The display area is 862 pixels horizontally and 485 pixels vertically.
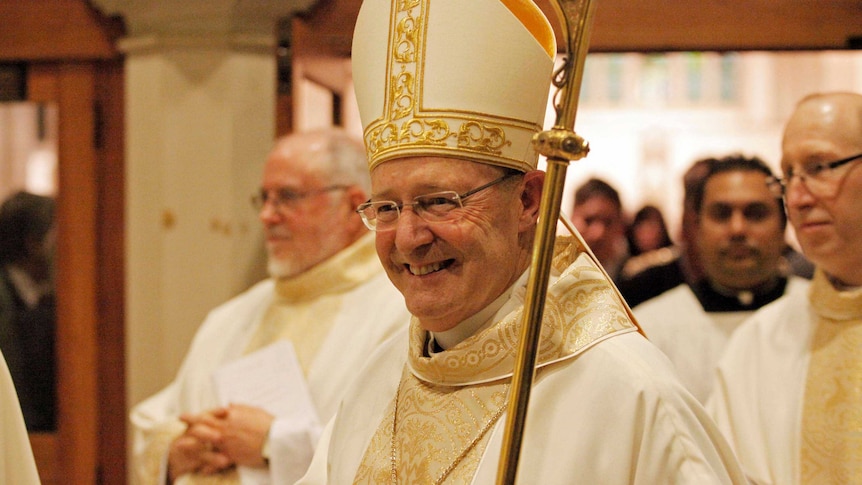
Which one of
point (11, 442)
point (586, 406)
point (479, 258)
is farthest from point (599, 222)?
point (11, 442)

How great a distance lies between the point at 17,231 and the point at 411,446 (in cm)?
334

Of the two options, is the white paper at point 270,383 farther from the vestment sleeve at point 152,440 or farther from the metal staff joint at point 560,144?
the metal staff joint at point 560,144

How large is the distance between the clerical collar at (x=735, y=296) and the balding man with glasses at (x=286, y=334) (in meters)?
1.60

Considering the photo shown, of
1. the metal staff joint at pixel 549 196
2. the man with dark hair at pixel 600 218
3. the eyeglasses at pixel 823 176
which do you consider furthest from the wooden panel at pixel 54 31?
the metal staff joint at pixel 549 196

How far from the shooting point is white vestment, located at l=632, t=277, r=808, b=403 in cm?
424

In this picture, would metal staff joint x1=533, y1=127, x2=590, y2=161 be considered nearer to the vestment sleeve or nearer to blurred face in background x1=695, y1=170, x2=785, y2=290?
the vestment sleeve

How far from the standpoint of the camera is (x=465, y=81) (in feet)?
6.98

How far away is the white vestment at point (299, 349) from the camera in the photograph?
3.29 meters

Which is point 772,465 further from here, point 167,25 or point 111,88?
point 111,88

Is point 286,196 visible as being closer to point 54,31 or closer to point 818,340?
point 54,31

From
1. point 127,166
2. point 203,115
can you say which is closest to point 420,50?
point 203,115

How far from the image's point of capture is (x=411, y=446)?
2.24 metres

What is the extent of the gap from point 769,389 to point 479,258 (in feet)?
4.71

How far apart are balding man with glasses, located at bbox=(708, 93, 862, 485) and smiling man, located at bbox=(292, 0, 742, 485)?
0.99 m
